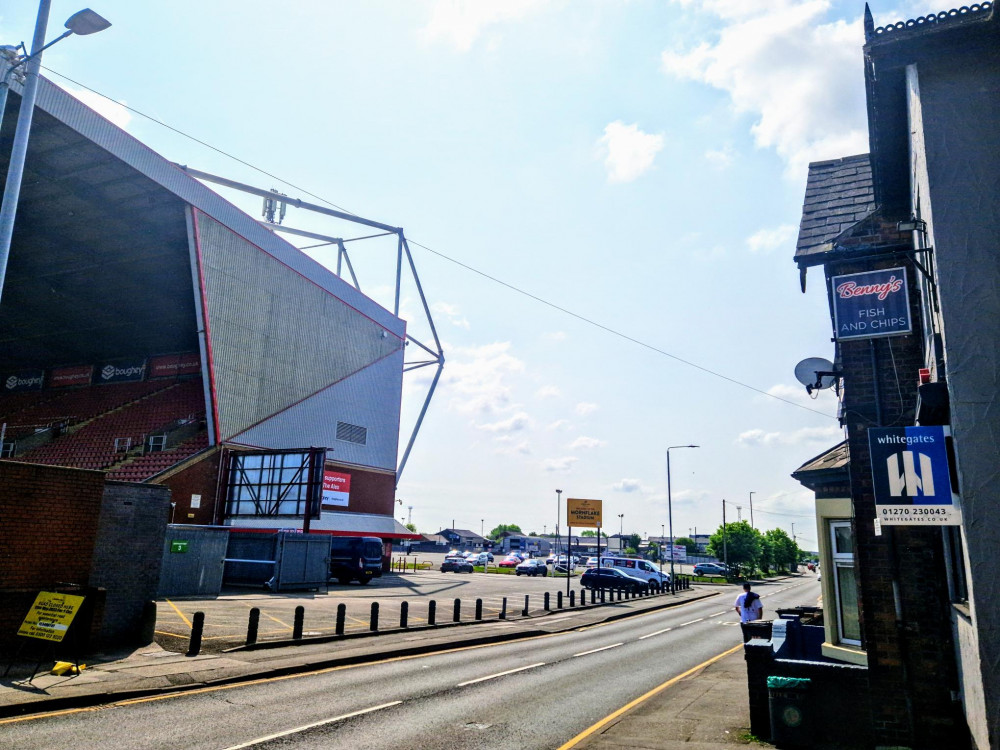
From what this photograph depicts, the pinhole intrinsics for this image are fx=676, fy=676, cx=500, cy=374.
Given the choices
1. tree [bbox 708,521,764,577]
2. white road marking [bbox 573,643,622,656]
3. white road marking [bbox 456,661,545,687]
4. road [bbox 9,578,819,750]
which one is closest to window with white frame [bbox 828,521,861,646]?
road [bbox 9,578,819,750]

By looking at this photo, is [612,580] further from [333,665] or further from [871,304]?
[871,304]

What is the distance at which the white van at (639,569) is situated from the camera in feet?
149

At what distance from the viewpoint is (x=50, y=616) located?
11.6 metres

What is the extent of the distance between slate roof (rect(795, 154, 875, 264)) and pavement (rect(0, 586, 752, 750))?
712 centimetres

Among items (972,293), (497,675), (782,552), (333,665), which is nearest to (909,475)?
(972,293)

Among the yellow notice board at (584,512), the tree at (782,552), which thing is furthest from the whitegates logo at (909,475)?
the tree at (782,552)

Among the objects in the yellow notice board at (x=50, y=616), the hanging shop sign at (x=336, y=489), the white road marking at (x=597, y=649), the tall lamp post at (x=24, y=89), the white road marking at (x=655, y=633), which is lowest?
the white road marking at (x=655, y=633)

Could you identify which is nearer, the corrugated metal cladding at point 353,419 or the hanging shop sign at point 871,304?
the hanging shop sign at point 871,304

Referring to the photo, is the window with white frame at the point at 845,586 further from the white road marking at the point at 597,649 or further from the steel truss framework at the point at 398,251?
the steel truss framework at the point at 398,251

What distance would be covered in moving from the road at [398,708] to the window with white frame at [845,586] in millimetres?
3729

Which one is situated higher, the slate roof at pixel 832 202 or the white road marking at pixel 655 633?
the slate roof at pixel 832 202

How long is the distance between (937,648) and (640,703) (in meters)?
4.74

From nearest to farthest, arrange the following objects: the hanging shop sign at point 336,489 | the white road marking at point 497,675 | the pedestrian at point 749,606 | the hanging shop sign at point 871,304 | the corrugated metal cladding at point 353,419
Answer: the hanging shop sign at point 871,304 → the white road marking at point 497,675 → the pedestrian at point 749,606 → the corrugated metal cladding at point 353,419 → the hanging shop sign at point 336,489

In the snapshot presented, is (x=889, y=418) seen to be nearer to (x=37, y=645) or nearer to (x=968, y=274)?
(x=968, y=274)
